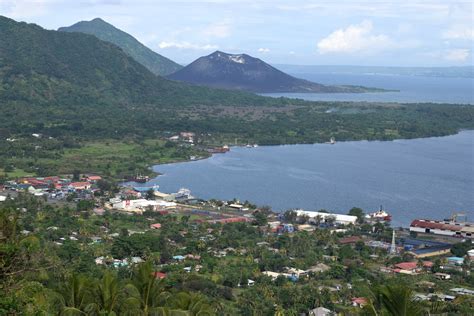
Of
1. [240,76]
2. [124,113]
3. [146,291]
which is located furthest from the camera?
[240,76]

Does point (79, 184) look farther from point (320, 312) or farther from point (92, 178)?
point (320, 312)

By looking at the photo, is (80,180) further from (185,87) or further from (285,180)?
(185,87)

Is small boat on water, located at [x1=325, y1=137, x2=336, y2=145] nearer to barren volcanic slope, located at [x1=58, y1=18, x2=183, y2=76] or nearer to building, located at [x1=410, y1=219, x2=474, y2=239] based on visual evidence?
building, located at [x1=410, y1=219, x2=474, y2=239]

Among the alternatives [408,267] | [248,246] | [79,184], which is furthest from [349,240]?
[79,184]

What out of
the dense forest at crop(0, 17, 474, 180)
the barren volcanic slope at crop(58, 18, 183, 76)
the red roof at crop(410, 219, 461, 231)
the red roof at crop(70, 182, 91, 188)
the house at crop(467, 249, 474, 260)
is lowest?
the house at crop(467, 249, 474, 260)

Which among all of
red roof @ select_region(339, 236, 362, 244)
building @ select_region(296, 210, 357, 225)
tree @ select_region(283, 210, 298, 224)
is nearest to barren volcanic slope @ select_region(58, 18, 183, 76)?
building @ select_region(296, 210, 357, 225)
